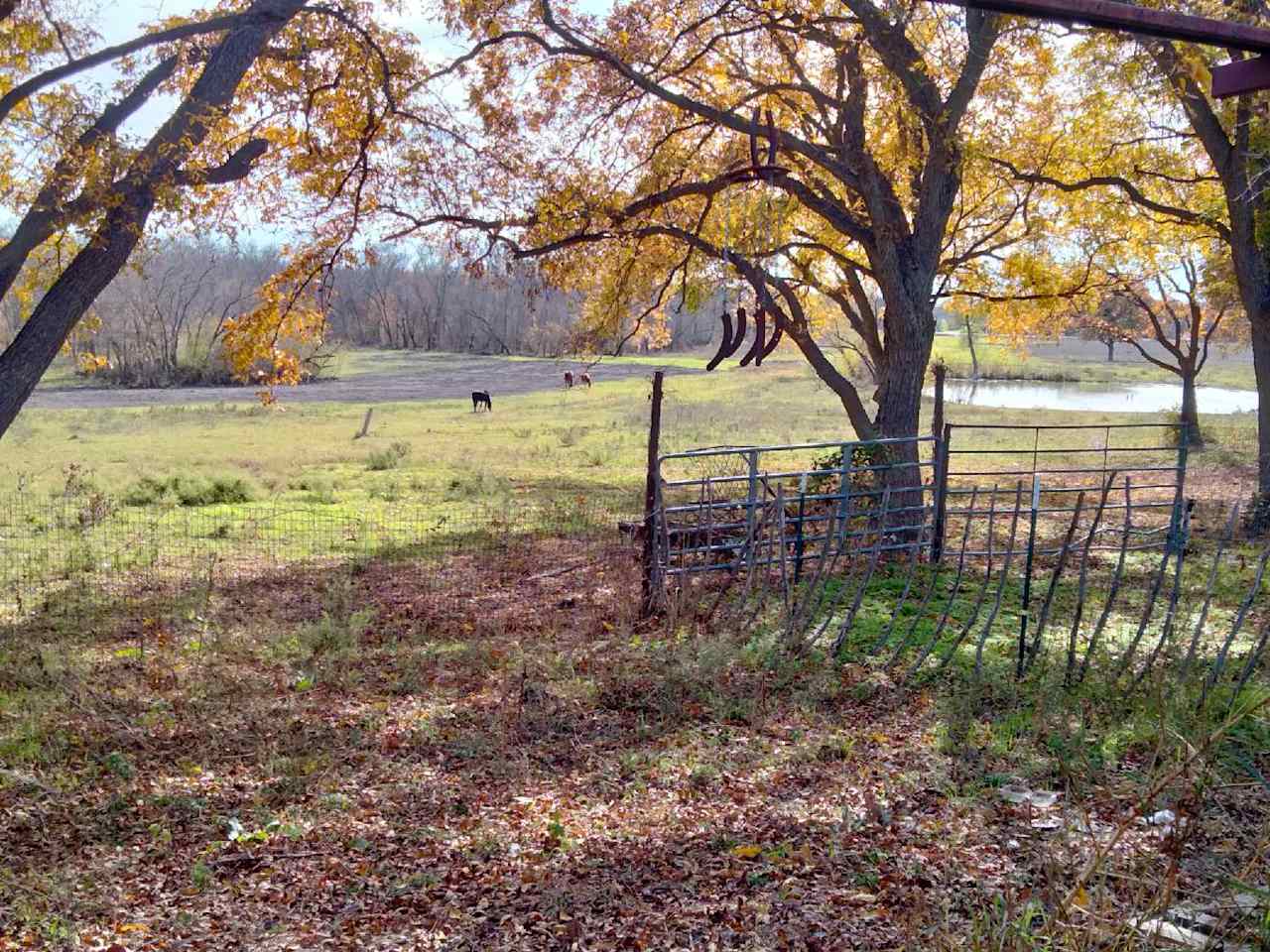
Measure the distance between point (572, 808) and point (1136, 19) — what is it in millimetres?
4263

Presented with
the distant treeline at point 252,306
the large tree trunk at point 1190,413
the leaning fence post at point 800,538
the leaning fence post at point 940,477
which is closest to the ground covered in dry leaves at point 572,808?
the leaning fence post at point 800,538

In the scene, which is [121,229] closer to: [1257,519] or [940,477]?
[940,477]

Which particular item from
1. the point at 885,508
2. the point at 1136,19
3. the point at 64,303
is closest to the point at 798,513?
the point at 885,508

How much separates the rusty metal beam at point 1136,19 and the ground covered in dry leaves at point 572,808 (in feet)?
8.60

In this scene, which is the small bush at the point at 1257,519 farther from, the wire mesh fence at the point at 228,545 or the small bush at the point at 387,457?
the small bush at the point at 387,457

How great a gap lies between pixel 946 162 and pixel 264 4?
26.8ft

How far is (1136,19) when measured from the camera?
3.80m

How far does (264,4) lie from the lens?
8383 mm

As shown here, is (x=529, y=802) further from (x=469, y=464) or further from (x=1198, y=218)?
(x=469, y=464)

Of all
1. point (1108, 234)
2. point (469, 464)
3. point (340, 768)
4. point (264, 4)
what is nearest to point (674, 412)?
point (469, 464)

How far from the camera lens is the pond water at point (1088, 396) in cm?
4509

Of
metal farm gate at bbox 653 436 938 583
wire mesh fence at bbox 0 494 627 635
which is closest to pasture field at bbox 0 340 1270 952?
wire mesh fence at bbox 0 494 627 635

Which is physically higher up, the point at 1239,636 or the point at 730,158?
the point at 730,158

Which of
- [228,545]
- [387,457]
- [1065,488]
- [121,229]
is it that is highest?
[121,229]
